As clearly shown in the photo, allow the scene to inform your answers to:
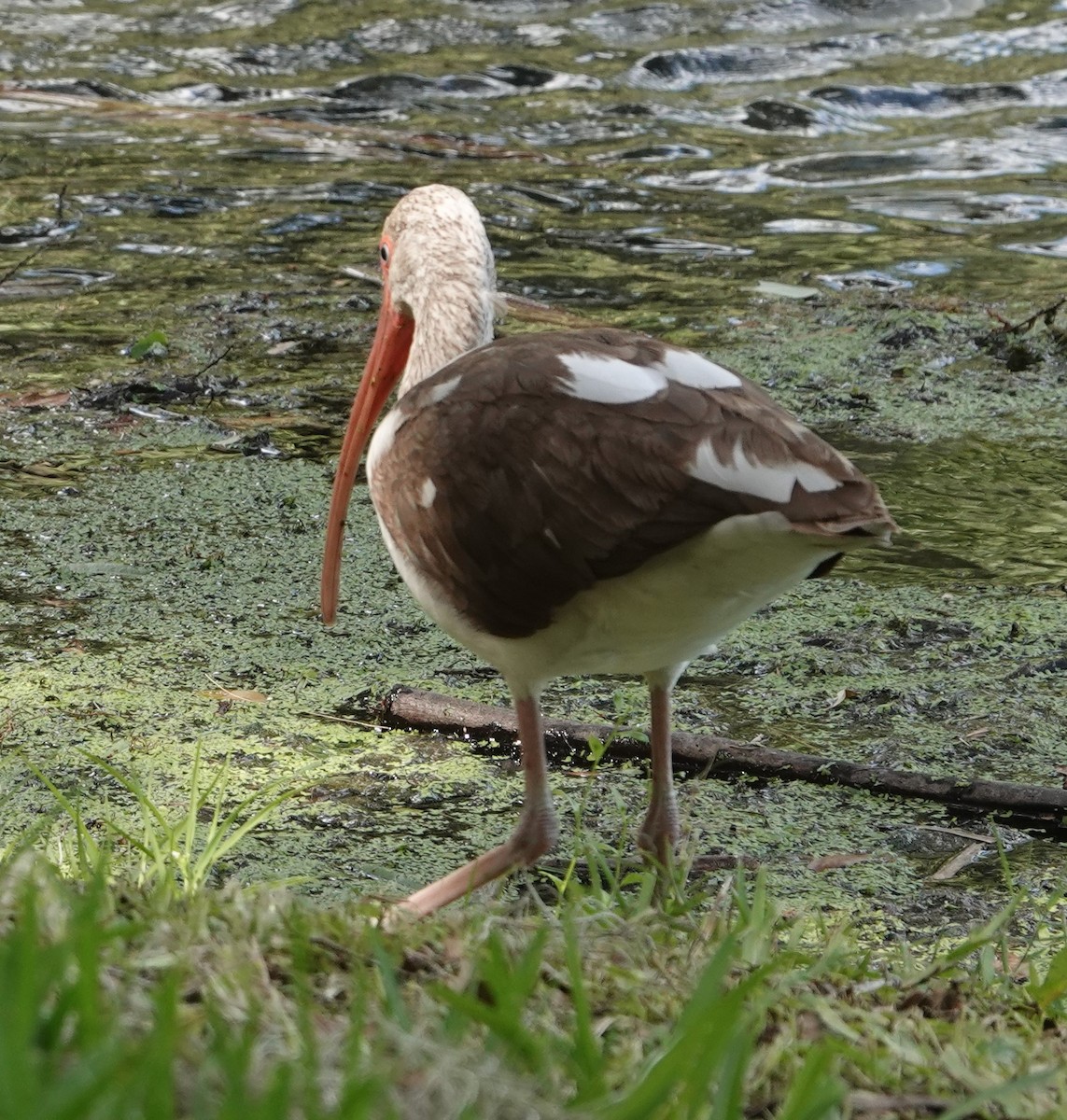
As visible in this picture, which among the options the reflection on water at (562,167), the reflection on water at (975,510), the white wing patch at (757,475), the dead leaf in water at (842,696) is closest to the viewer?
the white wing patch at (757,475)

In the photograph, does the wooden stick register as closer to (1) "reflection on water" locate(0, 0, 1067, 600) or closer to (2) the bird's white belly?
(2) the bird's white belly

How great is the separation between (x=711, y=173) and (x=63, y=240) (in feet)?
12.7

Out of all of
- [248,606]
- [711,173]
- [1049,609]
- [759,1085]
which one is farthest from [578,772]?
[711,173]

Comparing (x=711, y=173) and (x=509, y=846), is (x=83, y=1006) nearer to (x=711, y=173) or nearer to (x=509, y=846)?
(x=509, y=846)

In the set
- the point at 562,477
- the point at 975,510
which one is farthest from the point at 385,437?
the point at 975,510

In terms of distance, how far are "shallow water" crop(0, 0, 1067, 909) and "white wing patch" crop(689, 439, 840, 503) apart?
1.01 m

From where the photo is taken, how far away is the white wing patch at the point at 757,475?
2.83m

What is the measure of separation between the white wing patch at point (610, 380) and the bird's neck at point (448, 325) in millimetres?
999

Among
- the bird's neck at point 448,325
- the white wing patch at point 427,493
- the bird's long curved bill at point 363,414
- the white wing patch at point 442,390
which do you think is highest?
the white wing patch at point 442,390

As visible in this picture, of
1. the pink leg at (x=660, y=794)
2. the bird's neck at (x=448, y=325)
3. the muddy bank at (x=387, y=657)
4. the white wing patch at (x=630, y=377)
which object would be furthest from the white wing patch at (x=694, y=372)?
the bird's neck at (x=448, y=325)

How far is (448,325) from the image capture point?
4090 mm

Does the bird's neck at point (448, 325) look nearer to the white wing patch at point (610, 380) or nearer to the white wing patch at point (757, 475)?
the white wing patch at point (610, 380)

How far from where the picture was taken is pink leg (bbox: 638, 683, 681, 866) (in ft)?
11.3

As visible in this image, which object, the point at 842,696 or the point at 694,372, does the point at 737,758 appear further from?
the point at 694,372
